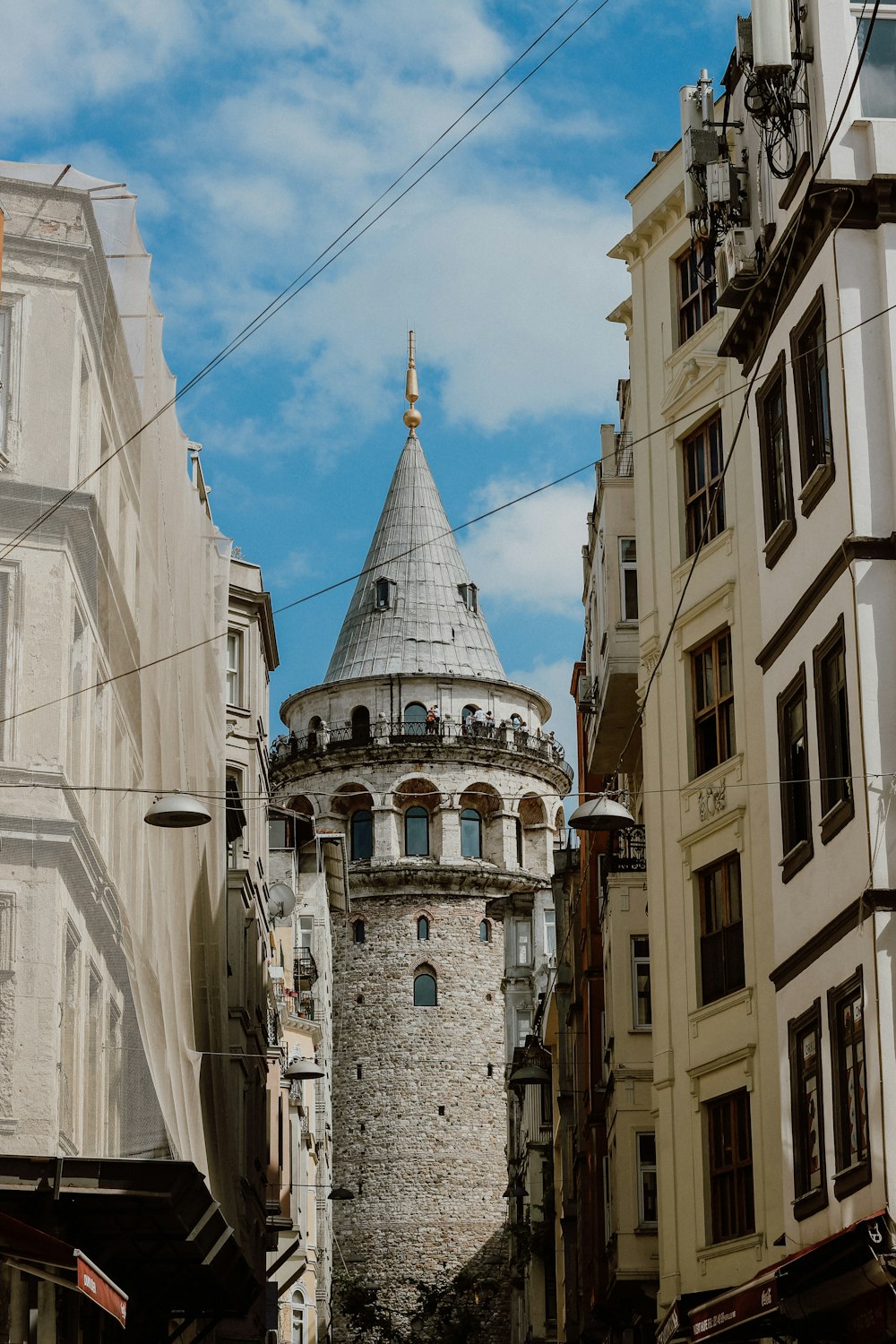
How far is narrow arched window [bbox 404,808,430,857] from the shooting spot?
89.6 metres

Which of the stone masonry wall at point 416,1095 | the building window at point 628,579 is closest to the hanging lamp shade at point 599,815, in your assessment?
the building window at point 628,579

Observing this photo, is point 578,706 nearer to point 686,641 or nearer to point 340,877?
point 686,641

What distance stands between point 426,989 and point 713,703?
64054 mm

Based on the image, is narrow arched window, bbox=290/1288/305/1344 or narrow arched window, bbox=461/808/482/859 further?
narrow arched window, bbox=461/808/482/859

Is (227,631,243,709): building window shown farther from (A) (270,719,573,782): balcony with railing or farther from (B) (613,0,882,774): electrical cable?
(A) (270,719,573,782): balcony with railing

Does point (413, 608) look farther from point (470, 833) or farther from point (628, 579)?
point (628, 579)

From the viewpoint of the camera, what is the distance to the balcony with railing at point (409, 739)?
3536 inches

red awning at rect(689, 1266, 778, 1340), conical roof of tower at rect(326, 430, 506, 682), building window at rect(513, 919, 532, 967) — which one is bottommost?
red awning at rect(689, 1266, 778, 1340)

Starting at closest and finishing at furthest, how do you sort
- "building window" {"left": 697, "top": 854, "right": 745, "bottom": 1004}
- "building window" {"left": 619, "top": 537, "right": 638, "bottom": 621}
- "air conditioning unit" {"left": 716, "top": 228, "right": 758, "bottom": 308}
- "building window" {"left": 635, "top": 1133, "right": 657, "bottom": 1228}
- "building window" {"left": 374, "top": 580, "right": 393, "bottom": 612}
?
"air conditioning unit" {"left": 716, "top": 228, "right": 758, "bottom": 308}, "building window" {"left": 697, "top": 854, "right": 745, "bottom": 1004}, "building window" {"left": 635, "top": 1133, "right": 657, "bottom": 1228}, "building window" {"left": 619, "top": 537, "right": 638, "bottom": 621}, "building window" {"left": 374, "top": 580, "right": 393, "bottom": 612}

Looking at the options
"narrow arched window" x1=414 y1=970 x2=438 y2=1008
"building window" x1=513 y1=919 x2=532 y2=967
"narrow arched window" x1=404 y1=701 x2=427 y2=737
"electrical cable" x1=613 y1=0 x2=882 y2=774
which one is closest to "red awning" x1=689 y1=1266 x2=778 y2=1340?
Result: "electrical cable" x1=613 y1=0 x2=882 y2=774

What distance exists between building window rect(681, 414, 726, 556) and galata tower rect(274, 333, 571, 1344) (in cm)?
5424

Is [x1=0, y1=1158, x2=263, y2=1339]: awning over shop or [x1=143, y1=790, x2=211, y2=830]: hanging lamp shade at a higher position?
[x1=143, y1=790, x2=211, y2=830]: hanging lamp shade

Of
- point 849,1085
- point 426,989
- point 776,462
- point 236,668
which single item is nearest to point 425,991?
point 426,989

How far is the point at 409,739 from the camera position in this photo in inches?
3531
